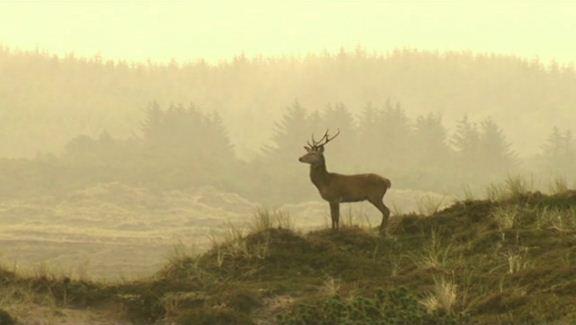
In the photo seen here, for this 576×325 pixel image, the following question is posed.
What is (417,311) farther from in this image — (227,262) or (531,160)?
(531,160)

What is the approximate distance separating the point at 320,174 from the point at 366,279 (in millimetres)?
3160

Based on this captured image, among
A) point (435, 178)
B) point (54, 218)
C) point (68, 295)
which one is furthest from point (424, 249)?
point (435, 178)

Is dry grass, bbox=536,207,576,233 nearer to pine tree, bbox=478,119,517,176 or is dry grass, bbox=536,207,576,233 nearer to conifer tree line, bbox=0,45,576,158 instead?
pine tree, bbox=478,119,517,176

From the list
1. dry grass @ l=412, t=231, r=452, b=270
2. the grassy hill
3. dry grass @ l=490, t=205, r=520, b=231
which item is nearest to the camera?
the grassy hill

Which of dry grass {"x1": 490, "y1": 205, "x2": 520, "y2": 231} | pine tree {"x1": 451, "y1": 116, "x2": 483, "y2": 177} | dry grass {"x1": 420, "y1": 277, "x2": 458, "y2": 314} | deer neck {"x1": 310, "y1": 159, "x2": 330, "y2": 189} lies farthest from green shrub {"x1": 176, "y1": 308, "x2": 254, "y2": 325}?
pine tree {"x1": 451, "y1": 116, "x2": 483, "y2": 177}

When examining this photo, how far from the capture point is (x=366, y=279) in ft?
53.1

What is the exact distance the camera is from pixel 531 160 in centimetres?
8650

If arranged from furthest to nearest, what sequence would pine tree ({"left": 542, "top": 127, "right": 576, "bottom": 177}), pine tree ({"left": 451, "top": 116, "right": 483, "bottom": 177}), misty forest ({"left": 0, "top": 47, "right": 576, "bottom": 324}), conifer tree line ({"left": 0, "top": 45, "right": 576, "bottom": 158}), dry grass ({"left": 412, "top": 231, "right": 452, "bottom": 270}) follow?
conifer tree line ({"left": 0, "top": 45, "right": 576, "bottom": 158})
pine tree ({"left": 451, "top": 116, "right": 483, "bottom": 177})
pine tree ({"left": 542, "top": 127, "right": 576, "bottom": 177})
dry grass ({"left": 412, "top": 231, "right": 452, "bottom": 270})
misty forest ({"left": 0, "top": 47, "right": 576, "bottom": 324})

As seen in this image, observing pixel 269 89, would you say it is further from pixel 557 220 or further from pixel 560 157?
pixel 557 220

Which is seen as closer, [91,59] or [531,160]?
[531,160]

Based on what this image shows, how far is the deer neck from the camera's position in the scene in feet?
61.3

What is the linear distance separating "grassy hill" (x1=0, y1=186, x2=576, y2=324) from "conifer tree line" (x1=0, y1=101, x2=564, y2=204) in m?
47.1

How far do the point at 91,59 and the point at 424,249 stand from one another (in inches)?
3638

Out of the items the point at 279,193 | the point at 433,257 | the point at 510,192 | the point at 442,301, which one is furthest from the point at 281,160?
the point at 442,301
